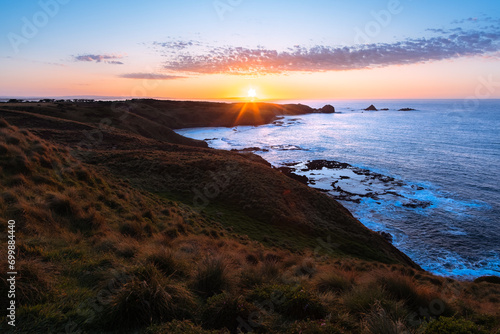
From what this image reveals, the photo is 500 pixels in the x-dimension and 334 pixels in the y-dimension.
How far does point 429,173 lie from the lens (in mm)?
47375

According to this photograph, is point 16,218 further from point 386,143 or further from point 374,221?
point 386,143

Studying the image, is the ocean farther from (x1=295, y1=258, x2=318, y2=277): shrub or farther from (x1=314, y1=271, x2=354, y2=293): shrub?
(x1=314, y1=271, x2=354, y2=293): shrub

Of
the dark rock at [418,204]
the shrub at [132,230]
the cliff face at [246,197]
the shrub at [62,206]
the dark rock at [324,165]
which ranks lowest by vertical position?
the dark rock at [418,204]

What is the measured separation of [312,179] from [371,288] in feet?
132

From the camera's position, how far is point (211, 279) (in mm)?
5957

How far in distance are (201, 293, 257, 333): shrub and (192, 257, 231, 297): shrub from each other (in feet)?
2.43

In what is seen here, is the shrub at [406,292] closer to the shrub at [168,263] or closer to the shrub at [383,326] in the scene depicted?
the shrub at [383,326]

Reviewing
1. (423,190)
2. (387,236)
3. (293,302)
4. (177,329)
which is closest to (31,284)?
(177,329)

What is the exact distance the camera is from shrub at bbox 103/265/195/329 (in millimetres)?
4324

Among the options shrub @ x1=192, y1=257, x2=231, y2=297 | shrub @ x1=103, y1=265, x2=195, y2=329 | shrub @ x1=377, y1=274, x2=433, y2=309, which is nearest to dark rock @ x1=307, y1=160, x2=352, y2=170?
shrub @ x1=377, y1=274, x2=433, y2=309

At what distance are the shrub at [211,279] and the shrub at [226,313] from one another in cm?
74

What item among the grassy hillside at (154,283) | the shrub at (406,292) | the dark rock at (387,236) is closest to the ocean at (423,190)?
the dark rock at (387,236)

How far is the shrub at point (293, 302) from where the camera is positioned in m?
5.09

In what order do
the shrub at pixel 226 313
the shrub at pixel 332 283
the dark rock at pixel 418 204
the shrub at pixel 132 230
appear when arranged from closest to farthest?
the shrub at pixel 226 313
the shrub at pixel 332 283
the shrub at pixel 132 230
the dark rock at pixel 418 204
